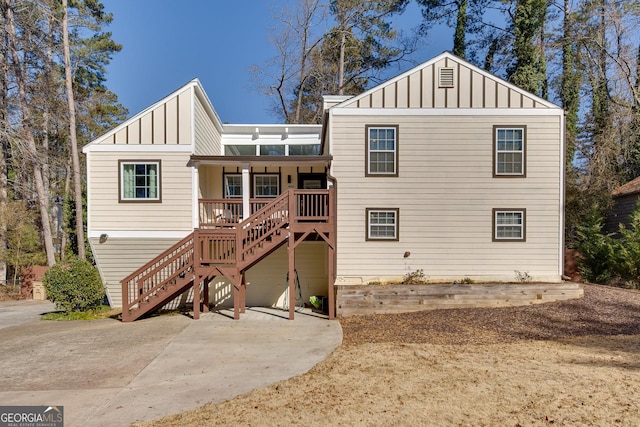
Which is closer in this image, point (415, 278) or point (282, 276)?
point (415, 278)

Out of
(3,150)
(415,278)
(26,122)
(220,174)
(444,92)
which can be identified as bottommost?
(415,278)

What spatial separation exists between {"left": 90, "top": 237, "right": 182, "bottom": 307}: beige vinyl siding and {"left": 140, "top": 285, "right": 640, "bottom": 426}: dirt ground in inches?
244

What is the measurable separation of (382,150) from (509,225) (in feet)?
13.7

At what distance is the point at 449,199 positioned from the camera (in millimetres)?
10195

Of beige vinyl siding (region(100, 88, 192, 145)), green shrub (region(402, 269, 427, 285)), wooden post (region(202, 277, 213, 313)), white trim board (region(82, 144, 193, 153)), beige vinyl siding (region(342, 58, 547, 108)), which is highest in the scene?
beige vinyl siding (region(342, 58, 547, 108))

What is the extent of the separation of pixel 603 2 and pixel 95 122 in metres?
28.4

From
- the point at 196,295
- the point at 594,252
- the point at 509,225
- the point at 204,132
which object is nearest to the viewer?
the point at 196,295

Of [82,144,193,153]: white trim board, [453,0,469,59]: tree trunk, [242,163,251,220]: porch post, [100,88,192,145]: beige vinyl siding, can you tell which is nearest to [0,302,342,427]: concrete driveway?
[242,163,251,220]: porch post

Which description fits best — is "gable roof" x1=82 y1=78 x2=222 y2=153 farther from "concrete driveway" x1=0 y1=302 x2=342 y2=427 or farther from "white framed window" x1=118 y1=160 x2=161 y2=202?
"concrete driveway" x1=0 y1=302 x2=342 y2=427

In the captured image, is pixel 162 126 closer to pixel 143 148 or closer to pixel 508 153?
pixel 143 148

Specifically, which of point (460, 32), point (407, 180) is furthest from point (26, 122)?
point (460, 32)

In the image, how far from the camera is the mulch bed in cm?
709

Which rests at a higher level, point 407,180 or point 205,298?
point 407,180

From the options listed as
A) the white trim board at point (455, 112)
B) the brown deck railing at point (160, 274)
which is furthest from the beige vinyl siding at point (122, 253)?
the white trim board at point (455, 112)
